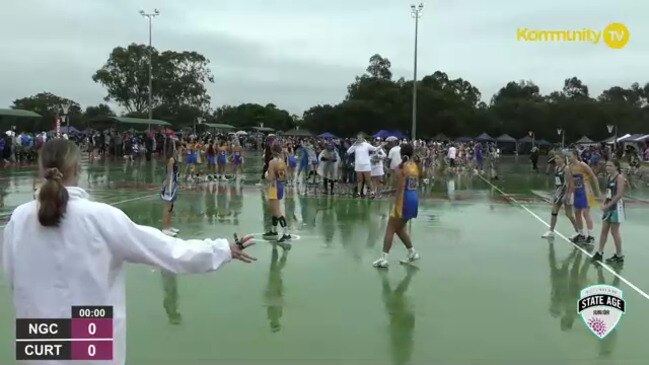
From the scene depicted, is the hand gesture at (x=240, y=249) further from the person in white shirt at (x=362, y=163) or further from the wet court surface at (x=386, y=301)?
the person in white shirt at (x=362, y=163)

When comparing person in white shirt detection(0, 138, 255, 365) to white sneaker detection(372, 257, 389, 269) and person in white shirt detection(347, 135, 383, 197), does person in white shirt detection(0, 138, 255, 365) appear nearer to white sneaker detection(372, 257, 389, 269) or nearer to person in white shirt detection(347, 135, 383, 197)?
white sneaker detection(372, 257, 389, 269)

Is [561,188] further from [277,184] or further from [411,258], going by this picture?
[277,184]

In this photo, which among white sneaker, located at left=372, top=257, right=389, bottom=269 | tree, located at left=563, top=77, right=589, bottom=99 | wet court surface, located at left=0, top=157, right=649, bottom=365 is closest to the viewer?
wet court surface, located at left=0, top=157, right=649, bottom=365

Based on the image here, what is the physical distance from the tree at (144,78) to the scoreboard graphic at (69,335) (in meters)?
78.5

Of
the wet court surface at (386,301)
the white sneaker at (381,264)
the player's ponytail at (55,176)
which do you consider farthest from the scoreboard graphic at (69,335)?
the white sneaker at (381,264)

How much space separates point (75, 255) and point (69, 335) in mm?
308

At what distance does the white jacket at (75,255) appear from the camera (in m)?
2.38

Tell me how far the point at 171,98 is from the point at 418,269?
74769mm

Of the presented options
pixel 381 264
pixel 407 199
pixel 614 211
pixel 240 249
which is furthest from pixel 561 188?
pixel 240 249

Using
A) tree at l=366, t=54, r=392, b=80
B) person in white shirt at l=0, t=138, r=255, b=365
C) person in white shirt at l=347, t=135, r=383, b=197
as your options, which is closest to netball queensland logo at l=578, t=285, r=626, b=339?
person in white shirt at l=0, t=138, r=255, b=365

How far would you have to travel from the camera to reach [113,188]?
18.8 m

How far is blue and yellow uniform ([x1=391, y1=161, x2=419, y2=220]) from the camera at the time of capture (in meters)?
8.32

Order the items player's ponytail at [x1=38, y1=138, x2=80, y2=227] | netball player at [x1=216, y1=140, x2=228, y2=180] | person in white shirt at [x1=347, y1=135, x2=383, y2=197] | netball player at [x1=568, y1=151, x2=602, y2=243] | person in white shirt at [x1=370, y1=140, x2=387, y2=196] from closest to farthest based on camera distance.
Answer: player's ponytail at [x1=38, y1=138, x2=80, y2=227] < netball player at [x1=568, y1=151, x2=602, y2=243] < person in white shirt at [x1=347, y1=135, x2=383, y2=197] < person in white shirt at [x1=370, y1=140, x2=387, y2=196] < netball player at [x1=216, y1=140, x2=228, y2=180]

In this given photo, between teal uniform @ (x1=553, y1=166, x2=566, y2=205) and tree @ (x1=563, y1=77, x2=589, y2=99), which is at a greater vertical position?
tree @ (x1=563, y1=77, x2=589, y2=99)
